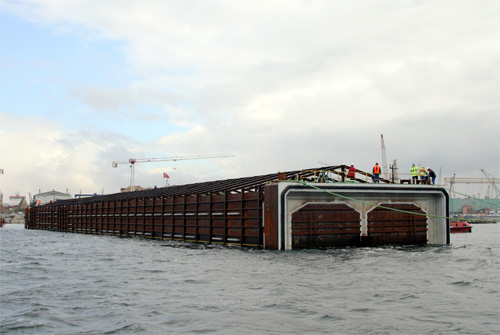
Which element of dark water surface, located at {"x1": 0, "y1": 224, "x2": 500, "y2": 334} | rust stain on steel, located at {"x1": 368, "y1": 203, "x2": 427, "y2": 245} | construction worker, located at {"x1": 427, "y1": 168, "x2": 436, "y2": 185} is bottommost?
dark water surface, located at {"x1": 0, "y1": 224, "x2": 500, "y2": 334}

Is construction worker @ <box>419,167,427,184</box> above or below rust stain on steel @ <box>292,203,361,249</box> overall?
above

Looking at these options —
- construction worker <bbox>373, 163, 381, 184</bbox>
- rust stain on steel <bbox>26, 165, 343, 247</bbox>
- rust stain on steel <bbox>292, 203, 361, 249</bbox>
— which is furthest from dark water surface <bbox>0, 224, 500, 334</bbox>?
construction worker <bbox>373, 163, 381, 184</bbox>

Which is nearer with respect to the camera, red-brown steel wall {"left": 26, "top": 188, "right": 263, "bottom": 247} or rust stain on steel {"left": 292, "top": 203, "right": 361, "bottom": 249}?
rust stain on steel {"left": 292, "top": 203, "right": 361, "bottom": 249}

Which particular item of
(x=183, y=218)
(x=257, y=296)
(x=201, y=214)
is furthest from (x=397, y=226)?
(x=257, y=296)

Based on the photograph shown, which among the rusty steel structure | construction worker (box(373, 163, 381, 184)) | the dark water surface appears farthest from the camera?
construction worker (box(373, 163, 381, 184))

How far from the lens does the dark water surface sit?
33.3 feet

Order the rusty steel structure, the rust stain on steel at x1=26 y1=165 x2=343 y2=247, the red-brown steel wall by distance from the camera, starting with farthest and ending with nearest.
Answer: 1. the red-brown steel wall
2. the rust stain on steel at x1=26 y1=165 x2=343 y2=247
3. the rusty steel structure

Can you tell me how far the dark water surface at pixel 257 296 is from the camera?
33.3ft

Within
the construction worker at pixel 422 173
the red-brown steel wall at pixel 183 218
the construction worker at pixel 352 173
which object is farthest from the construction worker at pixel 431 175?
the red-brown steel wall at pixel 183 218

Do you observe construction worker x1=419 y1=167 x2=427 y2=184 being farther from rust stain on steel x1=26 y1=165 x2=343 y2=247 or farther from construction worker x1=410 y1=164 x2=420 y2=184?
rust stain on steel x1=26 y1=165 x2=343 y2=247

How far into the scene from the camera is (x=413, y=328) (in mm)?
9750

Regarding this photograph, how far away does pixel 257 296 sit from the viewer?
1306 cm

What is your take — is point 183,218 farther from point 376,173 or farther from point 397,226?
point 397,226

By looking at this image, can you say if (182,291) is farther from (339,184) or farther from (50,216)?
(50,216)
